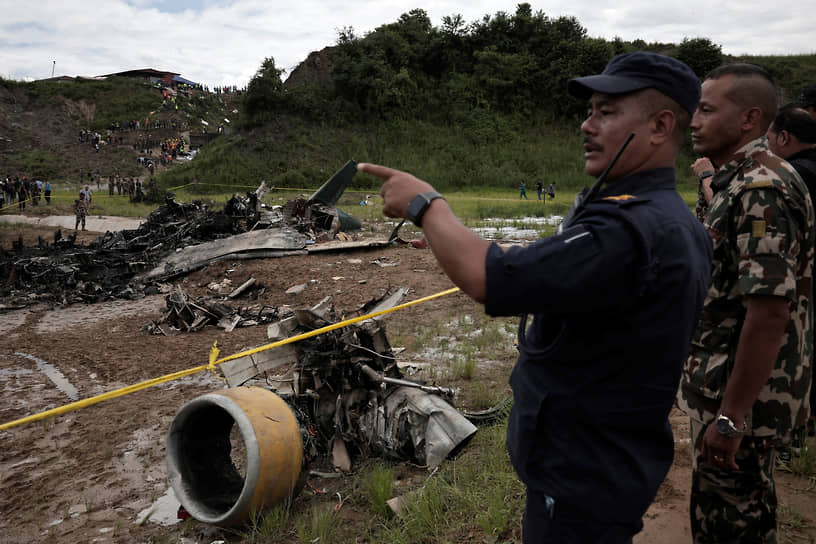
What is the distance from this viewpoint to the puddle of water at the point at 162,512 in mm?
3475

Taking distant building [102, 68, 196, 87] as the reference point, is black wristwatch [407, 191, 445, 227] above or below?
below

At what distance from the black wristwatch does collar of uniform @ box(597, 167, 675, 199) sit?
0.47 m

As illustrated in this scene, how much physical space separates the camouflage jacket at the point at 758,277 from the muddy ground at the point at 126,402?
3.50 ft

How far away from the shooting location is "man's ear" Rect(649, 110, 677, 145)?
4.24 feet

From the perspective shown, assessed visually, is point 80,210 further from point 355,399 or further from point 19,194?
point 355,399

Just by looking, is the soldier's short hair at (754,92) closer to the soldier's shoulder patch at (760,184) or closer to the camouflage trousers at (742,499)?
the soldier's shoulder patch at (760,184)

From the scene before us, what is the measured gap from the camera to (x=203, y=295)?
10023 mm

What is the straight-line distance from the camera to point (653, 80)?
4.17 ft

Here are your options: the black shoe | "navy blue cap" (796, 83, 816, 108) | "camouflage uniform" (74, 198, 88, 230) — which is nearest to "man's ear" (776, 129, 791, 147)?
"navy blue cap" (796, 83, 816, 108)

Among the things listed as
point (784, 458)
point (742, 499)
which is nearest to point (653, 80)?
point (742, 499)

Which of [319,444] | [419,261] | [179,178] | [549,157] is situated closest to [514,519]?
[319,444]

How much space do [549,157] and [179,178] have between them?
23.2 m

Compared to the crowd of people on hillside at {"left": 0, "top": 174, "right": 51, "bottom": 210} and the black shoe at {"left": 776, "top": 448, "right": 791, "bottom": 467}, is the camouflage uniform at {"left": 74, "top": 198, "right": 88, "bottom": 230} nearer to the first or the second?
the crowd of people on hillside at {"left": 0, "top": 174, "right": 51, "bottom": 210}

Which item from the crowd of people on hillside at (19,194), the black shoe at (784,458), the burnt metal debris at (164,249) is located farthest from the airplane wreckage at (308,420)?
the crowd of people on hillside at (19,194)
